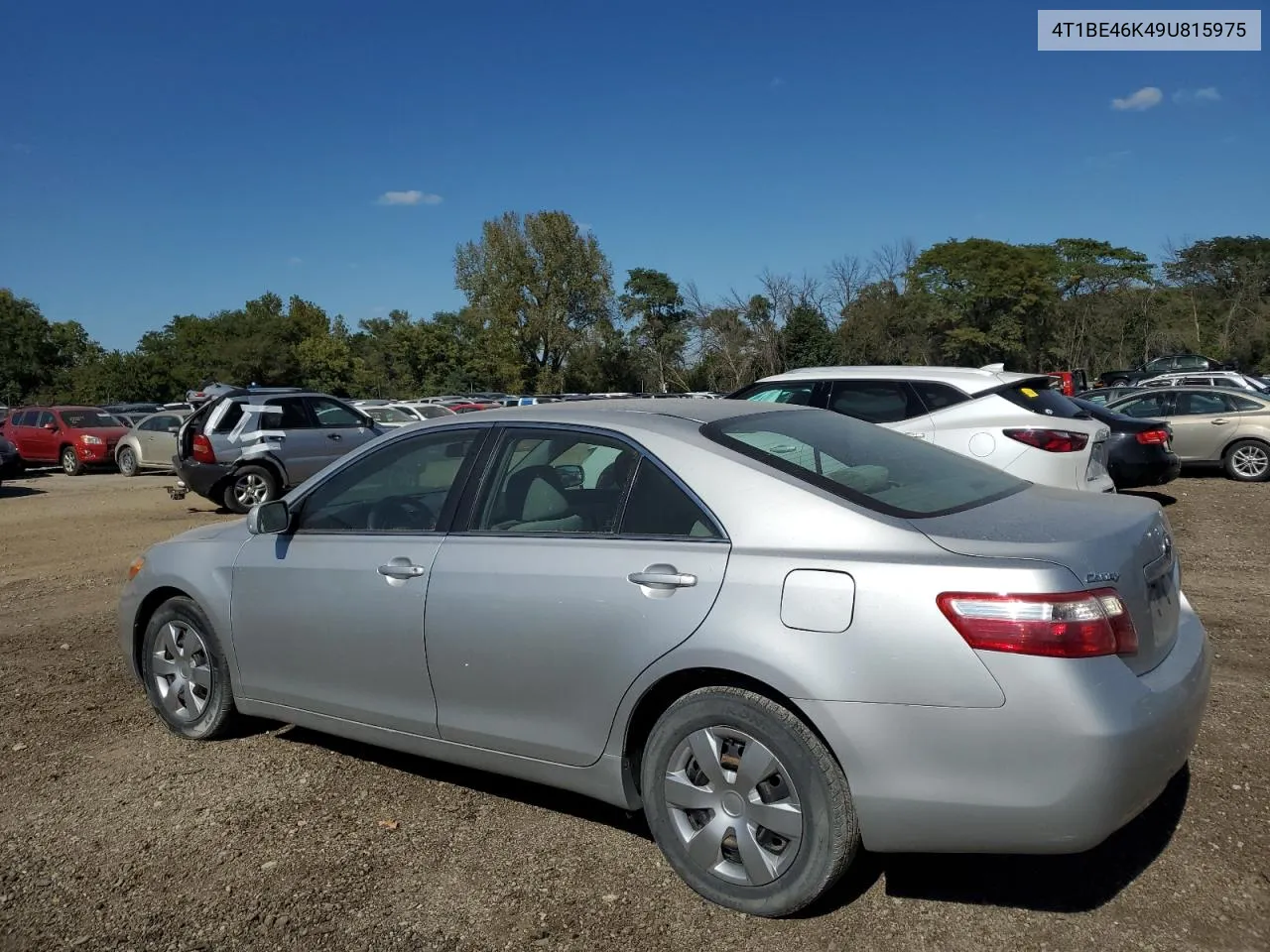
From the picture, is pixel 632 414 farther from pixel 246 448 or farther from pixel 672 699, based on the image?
pixel 246 448

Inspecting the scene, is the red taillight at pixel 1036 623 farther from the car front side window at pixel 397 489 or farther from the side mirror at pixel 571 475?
the car front side window at pixel 397 489

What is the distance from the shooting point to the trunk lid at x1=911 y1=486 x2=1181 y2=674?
2.85 metres

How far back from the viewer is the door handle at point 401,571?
12.4 feet

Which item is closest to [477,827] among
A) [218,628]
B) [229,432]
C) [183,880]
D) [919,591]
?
[183,880]

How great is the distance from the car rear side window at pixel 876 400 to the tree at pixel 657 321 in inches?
1829

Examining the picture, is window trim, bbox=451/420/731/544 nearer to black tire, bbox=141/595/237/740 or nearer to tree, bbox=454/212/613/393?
black tire, bbox=141/595/237/740

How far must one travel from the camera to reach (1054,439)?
7863 mm

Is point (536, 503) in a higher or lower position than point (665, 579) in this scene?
higher

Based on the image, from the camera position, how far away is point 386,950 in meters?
3.03

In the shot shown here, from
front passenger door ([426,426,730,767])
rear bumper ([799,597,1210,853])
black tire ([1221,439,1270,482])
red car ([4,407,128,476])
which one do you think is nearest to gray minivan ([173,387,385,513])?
front passenger door ([426,426,730,767])

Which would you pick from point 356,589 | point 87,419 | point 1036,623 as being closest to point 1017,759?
point 1036,623

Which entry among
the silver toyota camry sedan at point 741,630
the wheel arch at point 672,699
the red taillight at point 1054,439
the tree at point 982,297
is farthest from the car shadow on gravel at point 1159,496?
the tree at point 982,297

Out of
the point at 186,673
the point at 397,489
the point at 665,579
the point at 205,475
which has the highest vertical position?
the point at 397,489

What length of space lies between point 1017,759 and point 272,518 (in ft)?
10.0
